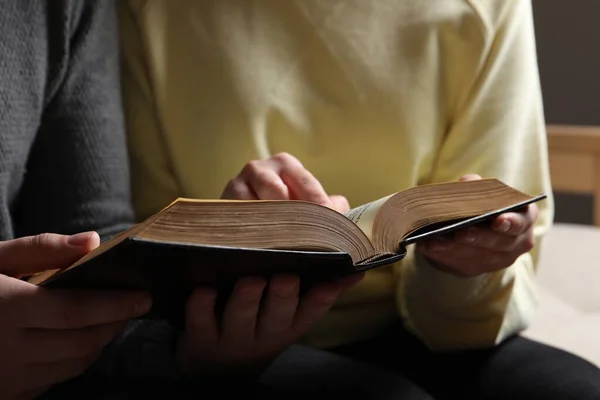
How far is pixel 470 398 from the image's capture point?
70 cm

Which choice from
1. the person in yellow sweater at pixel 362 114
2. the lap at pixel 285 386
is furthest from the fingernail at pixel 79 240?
the person in yellow sweater at pixel 362 114

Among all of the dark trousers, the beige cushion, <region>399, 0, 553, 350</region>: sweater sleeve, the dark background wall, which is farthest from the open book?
the dark background wall

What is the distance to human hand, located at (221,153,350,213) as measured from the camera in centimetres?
60

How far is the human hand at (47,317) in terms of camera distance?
1.58ft

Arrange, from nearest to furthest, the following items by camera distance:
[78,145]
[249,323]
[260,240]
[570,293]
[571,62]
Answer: [260,240] → [249,323] → [78,145] → [570,293] → [571,62]

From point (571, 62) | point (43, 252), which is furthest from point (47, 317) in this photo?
point (571, 62)

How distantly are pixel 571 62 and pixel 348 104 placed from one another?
1.12m

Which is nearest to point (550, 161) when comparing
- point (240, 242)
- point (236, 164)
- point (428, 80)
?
point (428, 80)

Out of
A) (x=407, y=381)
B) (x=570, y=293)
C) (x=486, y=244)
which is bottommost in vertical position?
(x=570, y=293)

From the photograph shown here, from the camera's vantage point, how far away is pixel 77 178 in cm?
70

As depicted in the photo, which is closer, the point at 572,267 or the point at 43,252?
the point at 43,252

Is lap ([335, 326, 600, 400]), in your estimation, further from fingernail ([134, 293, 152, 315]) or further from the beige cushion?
fingernail ([134, 293, 152, 315])

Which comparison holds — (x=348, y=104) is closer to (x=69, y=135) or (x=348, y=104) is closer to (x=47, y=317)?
(x=69, y=135)

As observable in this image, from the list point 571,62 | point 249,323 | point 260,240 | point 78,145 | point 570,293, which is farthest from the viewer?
point 571,62
